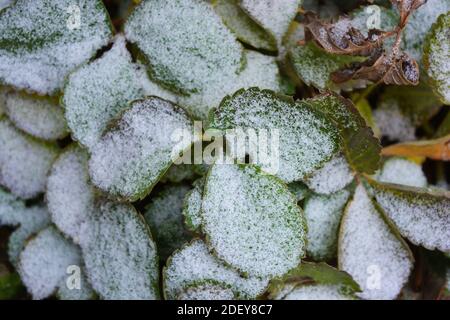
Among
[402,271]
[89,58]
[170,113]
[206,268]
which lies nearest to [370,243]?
[402,271]

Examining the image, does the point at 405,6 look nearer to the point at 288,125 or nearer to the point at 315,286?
the point at 288,125

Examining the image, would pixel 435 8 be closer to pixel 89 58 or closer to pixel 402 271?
pixel 402 271

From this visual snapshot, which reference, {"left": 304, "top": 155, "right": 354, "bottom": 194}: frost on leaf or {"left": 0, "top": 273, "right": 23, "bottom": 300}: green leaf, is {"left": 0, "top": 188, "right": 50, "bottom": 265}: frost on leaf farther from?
{"left": 304, "top": 155, "right": 354, "bottom": 194}: frost on leaf

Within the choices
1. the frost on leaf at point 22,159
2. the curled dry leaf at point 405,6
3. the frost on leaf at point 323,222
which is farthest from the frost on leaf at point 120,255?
the curled dry leaf at point 405,6

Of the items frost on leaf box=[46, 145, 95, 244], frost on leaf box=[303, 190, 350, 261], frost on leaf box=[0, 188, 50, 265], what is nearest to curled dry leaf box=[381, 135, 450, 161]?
frost on leaf box=[303, 190, 350, 261]

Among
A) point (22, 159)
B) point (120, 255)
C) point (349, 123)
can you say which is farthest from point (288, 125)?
point (22, 159)

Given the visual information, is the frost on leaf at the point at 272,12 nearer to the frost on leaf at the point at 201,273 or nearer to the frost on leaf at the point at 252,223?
the frost on leaf at the point at 252,223
